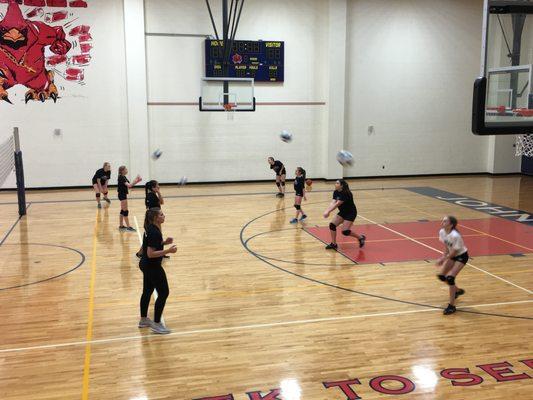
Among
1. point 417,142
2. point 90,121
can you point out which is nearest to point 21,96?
point 90,121

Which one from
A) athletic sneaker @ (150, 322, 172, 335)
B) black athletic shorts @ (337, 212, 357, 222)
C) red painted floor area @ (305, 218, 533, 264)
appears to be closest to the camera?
athletic sneaker @ (150, 322, 172, 335)

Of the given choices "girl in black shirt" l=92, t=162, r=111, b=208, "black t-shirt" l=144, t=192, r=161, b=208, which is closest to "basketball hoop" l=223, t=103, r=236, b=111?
"girl in black shirt" l=92, t=162, r=111, b=208

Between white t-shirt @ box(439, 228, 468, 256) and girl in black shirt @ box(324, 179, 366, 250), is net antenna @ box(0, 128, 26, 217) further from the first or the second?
white t-shirt @ box(439, 228, 468, 256)

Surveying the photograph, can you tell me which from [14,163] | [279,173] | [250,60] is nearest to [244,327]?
[279,173]

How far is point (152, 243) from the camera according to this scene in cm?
785

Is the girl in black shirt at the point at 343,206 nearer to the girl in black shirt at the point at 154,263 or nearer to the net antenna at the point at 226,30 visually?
→ the girl in black shirt at the point at 154,263

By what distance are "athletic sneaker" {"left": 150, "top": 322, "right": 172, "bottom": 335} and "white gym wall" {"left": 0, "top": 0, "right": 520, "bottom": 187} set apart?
48.4 ft

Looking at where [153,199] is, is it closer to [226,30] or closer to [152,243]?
[152,243]

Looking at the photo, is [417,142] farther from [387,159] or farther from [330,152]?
[330,152]

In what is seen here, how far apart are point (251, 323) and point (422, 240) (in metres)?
6.71

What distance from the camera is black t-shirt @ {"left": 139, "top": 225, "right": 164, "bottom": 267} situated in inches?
309

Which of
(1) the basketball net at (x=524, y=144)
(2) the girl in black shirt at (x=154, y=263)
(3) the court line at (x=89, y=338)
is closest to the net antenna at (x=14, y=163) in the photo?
(3) the court line at (x=89, y=338)

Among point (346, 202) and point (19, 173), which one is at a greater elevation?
point (19, 173)

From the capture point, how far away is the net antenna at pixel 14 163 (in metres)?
16.5
